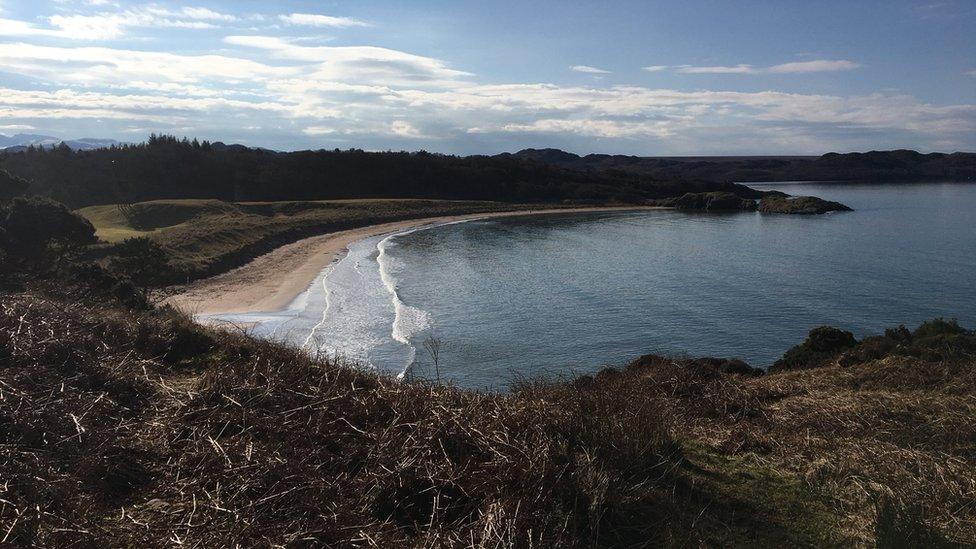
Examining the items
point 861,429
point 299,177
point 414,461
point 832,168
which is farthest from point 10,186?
point 832,168

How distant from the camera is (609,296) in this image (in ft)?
84.9

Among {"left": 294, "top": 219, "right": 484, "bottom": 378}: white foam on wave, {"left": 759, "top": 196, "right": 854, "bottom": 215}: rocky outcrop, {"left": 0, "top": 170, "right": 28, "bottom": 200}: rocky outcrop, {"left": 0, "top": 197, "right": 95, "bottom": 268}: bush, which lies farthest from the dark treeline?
{"left": 0, "top": 197, "right": 95, "bottom": 268}: bush

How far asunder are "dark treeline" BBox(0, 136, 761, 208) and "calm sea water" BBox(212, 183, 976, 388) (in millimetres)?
27742

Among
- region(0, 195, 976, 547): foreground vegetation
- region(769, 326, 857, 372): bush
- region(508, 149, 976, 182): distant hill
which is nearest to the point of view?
region(0, 195, 976, 547): foreground vegetation

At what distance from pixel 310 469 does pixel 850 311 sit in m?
22.5

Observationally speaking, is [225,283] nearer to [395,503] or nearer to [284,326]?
[284,326]

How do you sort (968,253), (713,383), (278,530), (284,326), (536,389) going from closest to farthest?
(278,530)
(536,389)
(713,383)
(284,326)
(968,253)

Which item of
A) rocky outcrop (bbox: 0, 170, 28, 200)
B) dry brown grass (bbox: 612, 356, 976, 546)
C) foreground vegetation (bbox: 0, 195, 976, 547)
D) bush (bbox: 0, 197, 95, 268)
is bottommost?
dry brown grass (bbox: 612, 356, 976, 546)

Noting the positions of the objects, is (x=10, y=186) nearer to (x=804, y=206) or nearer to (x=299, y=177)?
(x=299, y=177)

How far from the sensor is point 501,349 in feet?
59.8

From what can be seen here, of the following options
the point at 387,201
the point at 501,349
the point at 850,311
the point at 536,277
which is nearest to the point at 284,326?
the point at 501,349

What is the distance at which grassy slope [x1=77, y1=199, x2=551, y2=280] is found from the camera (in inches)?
1283

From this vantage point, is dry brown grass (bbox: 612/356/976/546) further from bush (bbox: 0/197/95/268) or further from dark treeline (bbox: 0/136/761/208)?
dark treeline (bbox: 0/136/761/208)

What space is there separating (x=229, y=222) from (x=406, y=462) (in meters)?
41.1
